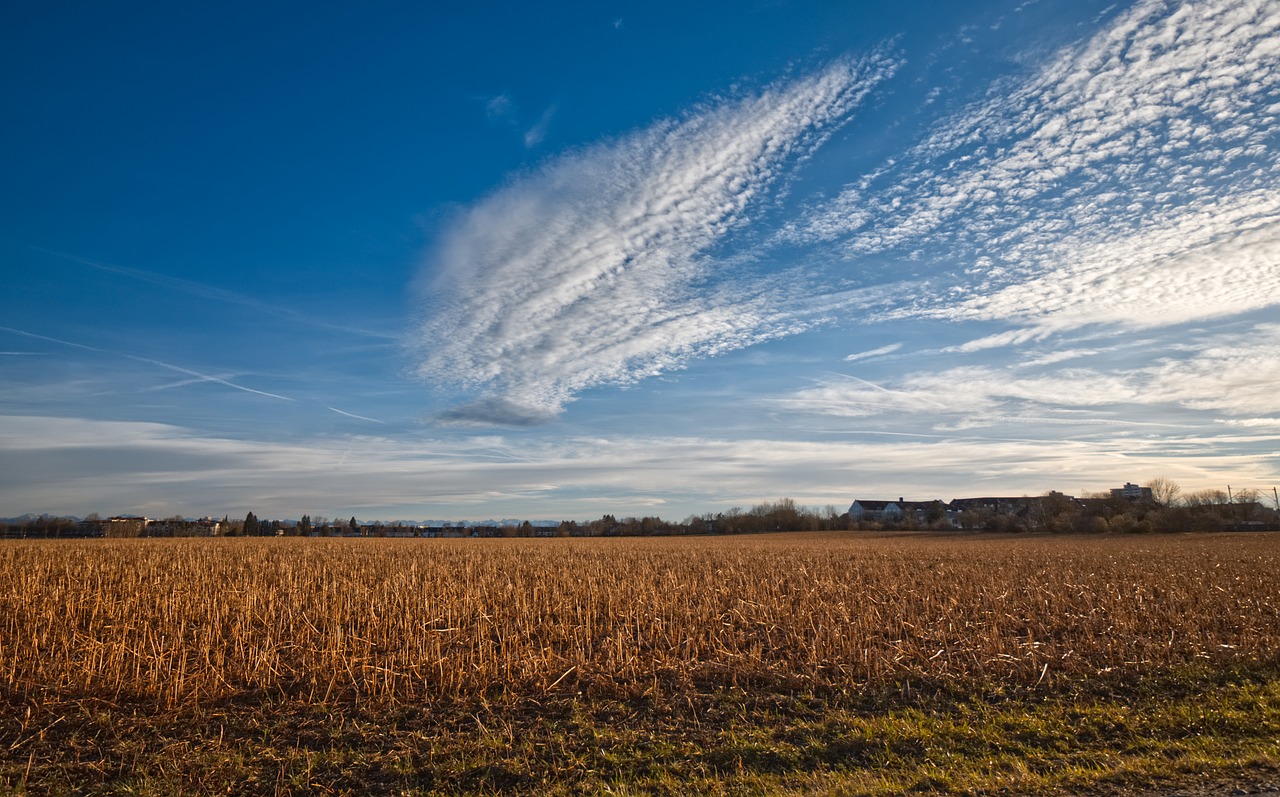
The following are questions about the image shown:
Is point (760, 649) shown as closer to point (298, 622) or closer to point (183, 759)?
point (183, 759)

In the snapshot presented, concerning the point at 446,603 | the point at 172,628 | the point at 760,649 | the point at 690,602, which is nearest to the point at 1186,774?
the point at 760,649

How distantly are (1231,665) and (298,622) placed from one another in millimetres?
17231

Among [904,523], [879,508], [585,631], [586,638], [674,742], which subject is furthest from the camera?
[879,508]

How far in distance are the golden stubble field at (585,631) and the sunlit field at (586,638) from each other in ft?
0.19

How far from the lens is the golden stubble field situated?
1020 cm

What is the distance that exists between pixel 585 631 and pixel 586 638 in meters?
0.29

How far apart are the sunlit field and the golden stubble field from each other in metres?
0.06

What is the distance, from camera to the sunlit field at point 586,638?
32.2 ft

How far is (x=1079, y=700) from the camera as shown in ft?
30.6

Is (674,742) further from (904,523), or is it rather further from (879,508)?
(879,508)

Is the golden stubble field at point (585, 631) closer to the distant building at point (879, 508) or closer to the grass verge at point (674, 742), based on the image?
the grass verge at point (674, 742)

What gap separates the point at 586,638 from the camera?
12945 millimetres

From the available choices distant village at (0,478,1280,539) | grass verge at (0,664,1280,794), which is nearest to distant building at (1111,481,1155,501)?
distant village at (0,478,1280,539)

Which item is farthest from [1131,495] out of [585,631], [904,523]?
[585,631]
